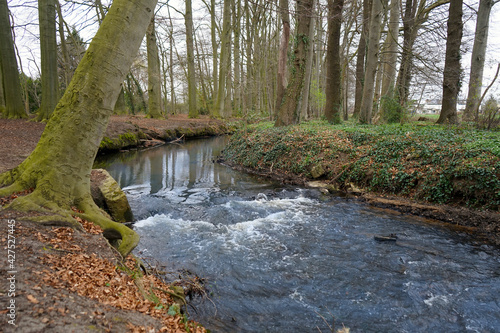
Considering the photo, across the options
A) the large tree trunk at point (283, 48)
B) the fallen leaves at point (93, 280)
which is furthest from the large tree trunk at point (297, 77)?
the fallen leaves at point (93, 280)

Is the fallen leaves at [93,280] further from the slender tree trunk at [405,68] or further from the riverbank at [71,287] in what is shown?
the slender tree trunk at [405,68]

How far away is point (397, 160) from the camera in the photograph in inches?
317

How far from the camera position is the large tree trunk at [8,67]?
13.1 m

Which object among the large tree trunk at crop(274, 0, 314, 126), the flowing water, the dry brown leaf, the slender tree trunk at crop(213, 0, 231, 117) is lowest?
the flowing water

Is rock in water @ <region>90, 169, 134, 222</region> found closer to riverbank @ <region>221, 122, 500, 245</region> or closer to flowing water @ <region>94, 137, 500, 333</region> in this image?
flowing water @ <region>94, 137, 500, 333</region>

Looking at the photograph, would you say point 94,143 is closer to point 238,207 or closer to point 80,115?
point 80,115

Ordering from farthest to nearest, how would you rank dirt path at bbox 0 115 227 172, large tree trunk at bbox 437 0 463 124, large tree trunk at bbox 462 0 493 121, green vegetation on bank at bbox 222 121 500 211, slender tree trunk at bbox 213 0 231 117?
1. slender tree trunk at bbox 213 0 231 117
2. large tree trunk at bbox 437 0 463 124
3. large tree trunk at bbox 462 0 493 121
4. dirt path at bbox 0 115 227 172
5. green vegetation on bank at bbox 222 121 500 211

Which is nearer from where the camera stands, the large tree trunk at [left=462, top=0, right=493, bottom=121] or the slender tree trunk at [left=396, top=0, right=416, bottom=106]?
the large tree trunk at [left=462, top=0, right=493, bottom=121]

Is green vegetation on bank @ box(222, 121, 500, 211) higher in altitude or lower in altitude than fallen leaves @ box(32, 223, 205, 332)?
higher

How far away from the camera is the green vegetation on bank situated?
21.0ft

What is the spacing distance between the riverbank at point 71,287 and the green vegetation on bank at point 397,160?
6.60 metres

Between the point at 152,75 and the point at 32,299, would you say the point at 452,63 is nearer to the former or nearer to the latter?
the point at 32,299

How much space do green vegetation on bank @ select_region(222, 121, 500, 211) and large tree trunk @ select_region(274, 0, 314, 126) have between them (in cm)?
176

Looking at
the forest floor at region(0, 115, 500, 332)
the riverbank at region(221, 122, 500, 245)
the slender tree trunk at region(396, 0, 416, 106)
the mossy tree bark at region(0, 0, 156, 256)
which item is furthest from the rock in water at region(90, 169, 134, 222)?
the slender tree trunk at region(396, 0, 416, 106)
